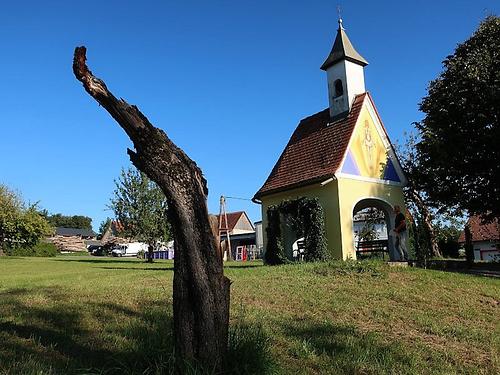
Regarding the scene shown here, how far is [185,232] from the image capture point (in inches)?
180

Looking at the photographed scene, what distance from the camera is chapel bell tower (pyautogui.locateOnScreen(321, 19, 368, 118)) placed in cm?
2127

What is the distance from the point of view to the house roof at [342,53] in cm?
2136

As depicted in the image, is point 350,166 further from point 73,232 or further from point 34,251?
point 73,232

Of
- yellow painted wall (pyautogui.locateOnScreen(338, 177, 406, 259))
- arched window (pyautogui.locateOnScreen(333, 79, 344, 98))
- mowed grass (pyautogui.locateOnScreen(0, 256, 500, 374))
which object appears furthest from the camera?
arched window (pyautogui.locateOnScreen(333, 79, 344, 98))

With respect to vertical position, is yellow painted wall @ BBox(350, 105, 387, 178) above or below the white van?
above

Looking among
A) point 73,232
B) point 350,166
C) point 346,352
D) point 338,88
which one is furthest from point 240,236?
point 73,232

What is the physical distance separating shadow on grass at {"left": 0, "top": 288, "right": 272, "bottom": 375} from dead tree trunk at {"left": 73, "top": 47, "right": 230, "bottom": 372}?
317 millimetres

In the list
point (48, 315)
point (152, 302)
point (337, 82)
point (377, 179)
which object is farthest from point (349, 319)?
point (337, 82)

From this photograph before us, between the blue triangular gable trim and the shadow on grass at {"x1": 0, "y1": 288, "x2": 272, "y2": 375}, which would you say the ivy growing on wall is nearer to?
the blue triangular gable trim

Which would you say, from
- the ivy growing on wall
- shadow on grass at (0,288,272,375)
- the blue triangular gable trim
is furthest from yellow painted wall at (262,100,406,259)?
shadow on grass at (0,288,272,375)

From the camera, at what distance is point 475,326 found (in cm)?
895

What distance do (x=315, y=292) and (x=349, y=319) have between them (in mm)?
2233

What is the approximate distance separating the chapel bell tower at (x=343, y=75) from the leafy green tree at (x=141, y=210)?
17.4 metres

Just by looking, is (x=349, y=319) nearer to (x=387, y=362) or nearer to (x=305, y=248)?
(x=387, y=362)
